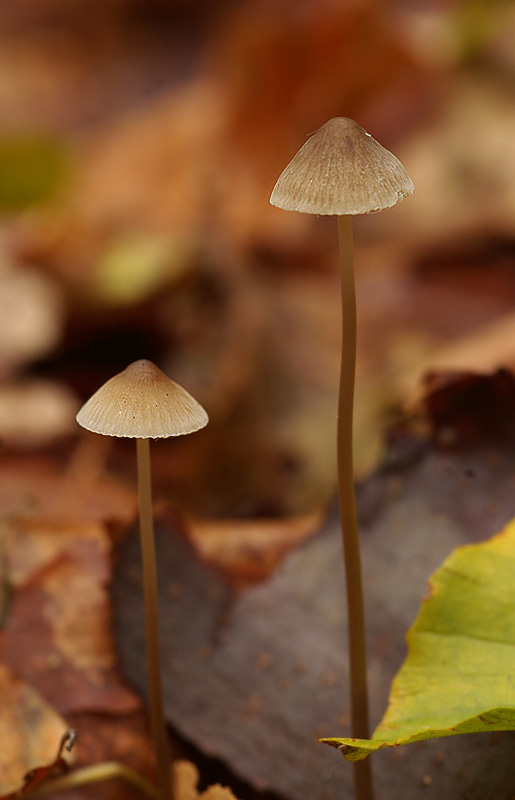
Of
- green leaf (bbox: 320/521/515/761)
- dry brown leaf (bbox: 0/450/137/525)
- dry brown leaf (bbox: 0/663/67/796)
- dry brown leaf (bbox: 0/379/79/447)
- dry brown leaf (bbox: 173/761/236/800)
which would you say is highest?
dry brown leaf (bbox: 0/379/79/447)

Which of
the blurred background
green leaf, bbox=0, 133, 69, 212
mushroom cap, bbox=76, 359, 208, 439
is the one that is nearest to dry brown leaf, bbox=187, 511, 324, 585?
the blurred background

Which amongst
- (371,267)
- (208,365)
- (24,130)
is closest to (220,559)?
(208,365)

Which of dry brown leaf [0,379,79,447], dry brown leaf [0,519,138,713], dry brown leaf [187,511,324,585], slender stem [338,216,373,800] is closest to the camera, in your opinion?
slender stem [338,216,373,800]

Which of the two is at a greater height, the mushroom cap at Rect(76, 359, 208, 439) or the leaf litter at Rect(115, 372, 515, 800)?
the mushroom cap at Rect(76, 359, 208, 439)

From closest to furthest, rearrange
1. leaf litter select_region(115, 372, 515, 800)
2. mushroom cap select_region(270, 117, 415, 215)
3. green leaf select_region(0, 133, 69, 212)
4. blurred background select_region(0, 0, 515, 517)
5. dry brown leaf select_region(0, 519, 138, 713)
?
1. mushroom cap select_region(270, 117, 415, 215)
2. leaf litter select_region(115, 372, 515, 800)
3. dry brown leaf select_region(0, 519, 138, 713)
4. blurred background select_region(0, 0, 515, 517)
5. green leaf select_region(0, 133, 69, 212)

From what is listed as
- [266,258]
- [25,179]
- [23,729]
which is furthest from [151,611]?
[25,179]

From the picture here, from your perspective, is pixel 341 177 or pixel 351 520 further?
pixel 351 520

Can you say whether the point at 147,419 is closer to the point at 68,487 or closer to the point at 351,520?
the point at 351,520

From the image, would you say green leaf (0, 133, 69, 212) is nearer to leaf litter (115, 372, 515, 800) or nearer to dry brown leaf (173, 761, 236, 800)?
leaf litter (115, 372, 515, 800)
